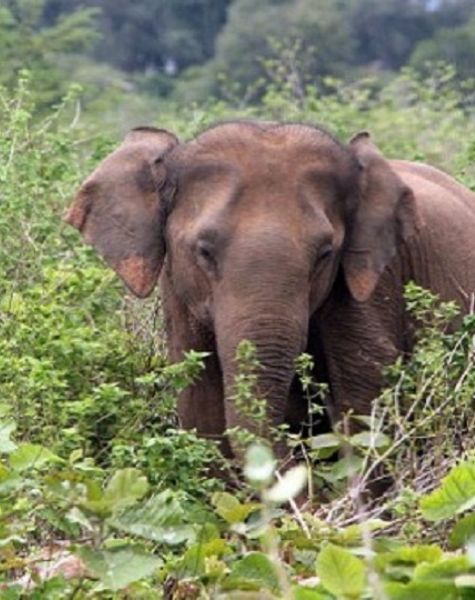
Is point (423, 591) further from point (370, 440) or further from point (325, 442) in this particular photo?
point (325, 442)

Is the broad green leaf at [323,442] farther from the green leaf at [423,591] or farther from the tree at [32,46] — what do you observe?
the tree at [32,46]

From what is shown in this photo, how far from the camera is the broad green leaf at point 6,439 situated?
19.6ft

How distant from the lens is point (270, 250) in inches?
322

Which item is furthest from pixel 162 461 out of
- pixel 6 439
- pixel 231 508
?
pixel 231 508

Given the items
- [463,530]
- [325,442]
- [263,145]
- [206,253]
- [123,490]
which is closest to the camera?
[123,490]

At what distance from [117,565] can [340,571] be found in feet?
1.57

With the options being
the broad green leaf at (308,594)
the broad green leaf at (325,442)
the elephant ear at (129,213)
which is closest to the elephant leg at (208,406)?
the elephant ear at (129,213)

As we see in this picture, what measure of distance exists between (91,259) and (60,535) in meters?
3.38

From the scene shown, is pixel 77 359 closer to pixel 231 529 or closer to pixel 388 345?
pixel 388 345

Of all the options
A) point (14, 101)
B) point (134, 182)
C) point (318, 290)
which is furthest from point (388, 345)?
point (14, 101)

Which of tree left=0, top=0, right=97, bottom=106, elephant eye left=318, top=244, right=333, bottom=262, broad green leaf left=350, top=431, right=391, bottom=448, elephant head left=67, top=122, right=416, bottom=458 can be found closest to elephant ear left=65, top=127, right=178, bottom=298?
elephant head left=67, top=122, right=416, bottom=458

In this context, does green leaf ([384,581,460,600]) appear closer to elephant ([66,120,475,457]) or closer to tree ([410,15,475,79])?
elephant ([66,120,475,457])

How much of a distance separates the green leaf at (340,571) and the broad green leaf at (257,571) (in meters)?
0.33

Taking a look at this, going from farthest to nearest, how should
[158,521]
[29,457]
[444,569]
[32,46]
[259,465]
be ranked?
[32,46] → [29,457] → [158,521] → [444,569] → [259,465]
